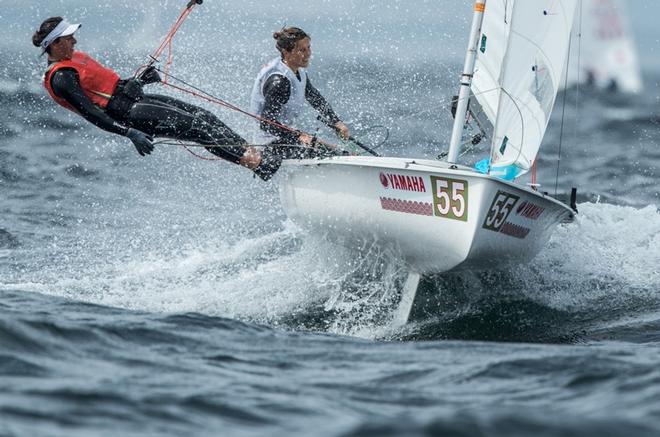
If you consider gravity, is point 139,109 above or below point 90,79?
below

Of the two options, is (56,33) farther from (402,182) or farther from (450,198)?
(450,198)

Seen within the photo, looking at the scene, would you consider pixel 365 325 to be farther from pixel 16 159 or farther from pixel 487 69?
pixel 16 159

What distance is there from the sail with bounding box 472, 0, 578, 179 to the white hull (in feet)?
1.69

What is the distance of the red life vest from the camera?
6695 mm

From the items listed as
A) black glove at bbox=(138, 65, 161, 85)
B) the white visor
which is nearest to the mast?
black glove at bbox=(138, 65, 161, 85)

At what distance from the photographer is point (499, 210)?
19.7 feet

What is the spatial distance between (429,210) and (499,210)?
1.24 feet

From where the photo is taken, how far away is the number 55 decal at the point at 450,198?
5.89 metres

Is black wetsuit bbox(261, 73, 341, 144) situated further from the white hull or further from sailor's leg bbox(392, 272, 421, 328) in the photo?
sailor's leg bbox(392, 272, 421, 328)

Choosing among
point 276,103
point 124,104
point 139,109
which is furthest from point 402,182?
point 124,104

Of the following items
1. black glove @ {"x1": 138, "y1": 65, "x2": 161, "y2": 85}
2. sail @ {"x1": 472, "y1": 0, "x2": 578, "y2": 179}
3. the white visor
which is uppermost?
sail @ {"x1": 472, "y1": 0, "x2": 578, "y2": 179}

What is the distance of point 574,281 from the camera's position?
727 centimetres

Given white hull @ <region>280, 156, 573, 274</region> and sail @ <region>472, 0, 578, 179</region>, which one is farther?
sail @ <region>472, 0, 578, 179</region>

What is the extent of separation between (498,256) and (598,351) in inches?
54.8
